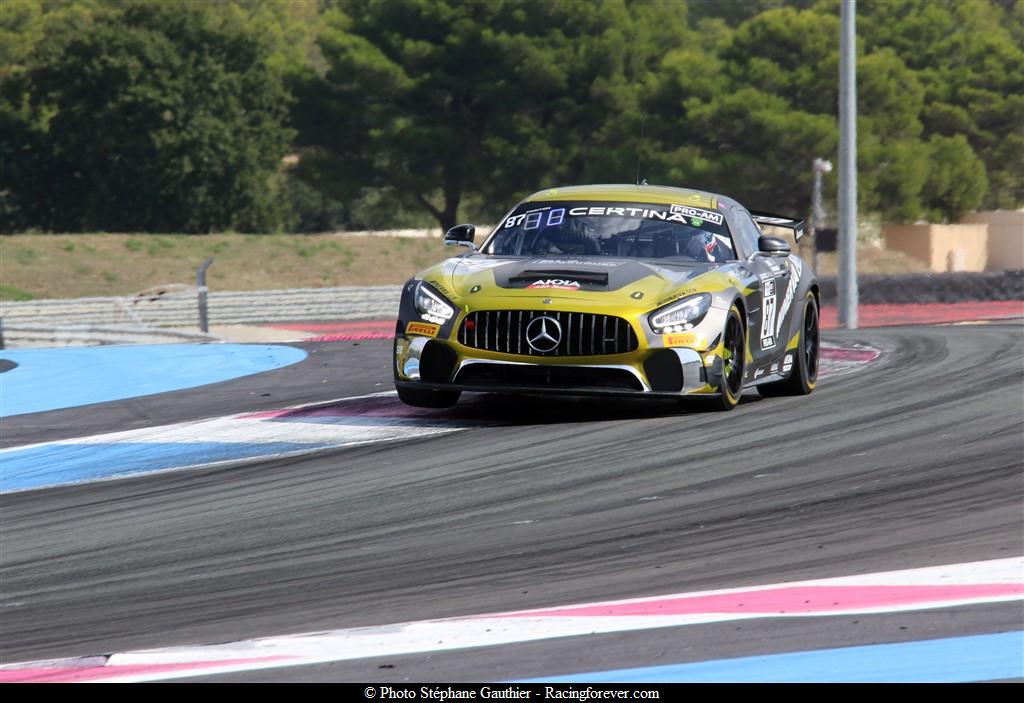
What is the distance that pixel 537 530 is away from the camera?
245 inches

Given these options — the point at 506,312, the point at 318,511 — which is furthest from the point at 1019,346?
the point at 318,511

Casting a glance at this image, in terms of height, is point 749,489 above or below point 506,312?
below

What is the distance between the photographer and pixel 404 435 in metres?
9.02

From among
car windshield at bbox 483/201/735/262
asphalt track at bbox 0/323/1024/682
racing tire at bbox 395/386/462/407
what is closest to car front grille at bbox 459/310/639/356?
asphalt track at bbox 0/323/1024/682

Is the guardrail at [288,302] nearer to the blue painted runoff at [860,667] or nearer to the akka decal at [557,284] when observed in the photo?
the akka decal at [557,284]

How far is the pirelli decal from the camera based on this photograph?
8984 mm

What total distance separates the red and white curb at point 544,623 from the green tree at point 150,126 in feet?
196

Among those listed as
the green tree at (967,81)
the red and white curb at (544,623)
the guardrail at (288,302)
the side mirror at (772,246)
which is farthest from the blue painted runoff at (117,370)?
the green tree at (967,81)

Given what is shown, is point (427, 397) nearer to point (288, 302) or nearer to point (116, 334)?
point (116, 334)

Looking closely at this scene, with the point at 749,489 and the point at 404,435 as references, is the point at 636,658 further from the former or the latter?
the point at 404,435

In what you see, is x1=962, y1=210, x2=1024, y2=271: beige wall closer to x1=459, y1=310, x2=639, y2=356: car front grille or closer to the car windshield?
the car windshield

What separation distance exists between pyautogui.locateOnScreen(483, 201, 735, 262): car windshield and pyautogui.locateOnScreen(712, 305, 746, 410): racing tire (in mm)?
628

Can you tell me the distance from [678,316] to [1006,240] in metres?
58.8

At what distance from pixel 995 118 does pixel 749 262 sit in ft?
199
